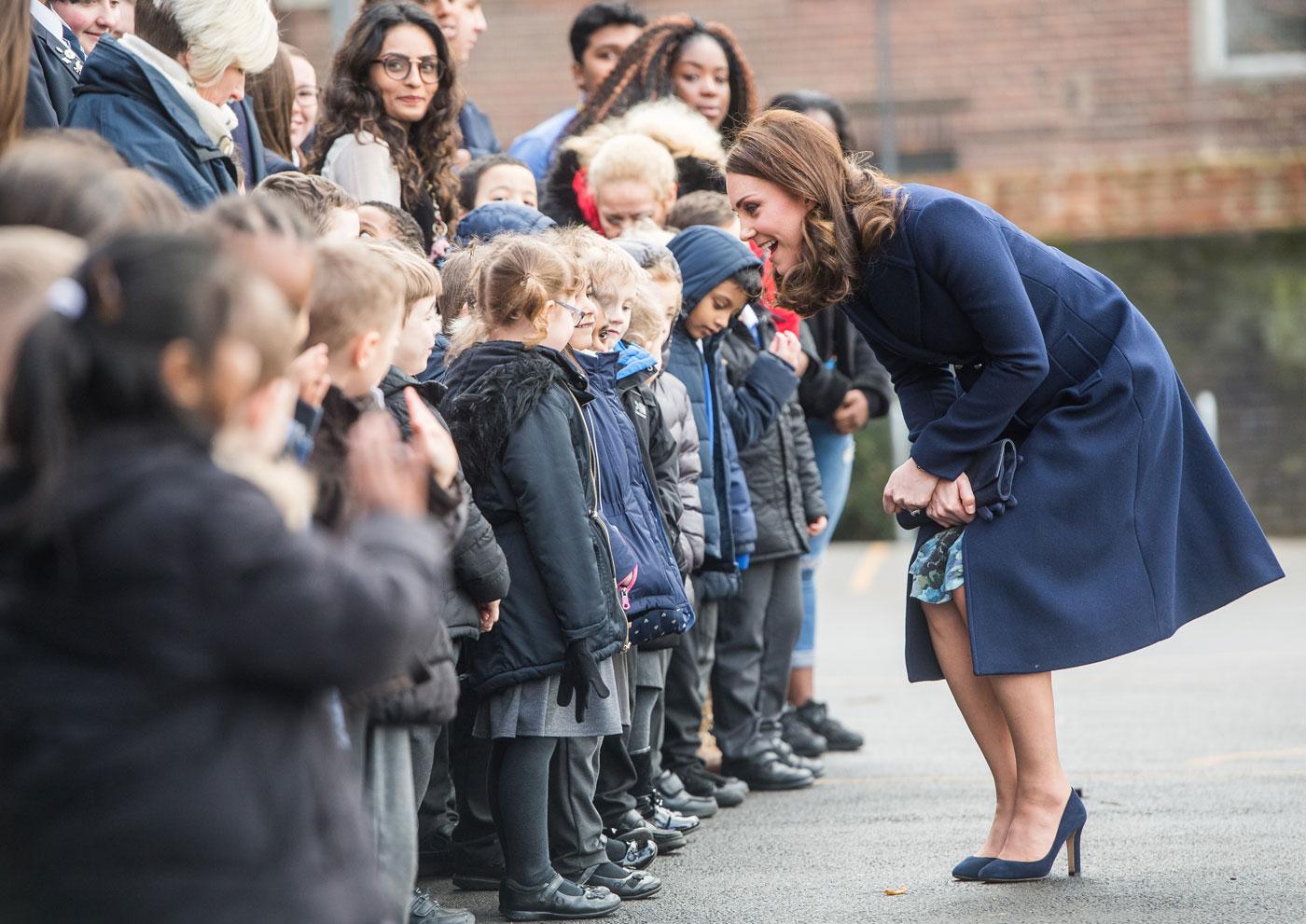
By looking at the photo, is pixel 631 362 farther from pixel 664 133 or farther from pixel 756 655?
pixel 664 133

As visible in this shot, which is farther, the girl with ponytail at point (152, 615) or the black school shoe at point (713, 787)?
the black school shoe at point (713, 787)

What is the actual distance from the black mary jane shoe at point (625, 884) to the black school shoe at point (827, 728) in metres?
2.51

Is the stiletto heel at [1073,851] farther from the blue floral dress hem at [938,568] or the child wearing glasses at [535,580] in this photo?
the child wearing glasses at [535,580]

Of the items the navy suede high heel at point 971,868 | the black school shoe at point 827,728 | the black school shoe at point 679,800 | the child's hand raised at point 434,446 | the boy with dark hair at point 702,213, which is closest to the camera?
the child's hand raised at point 434,446

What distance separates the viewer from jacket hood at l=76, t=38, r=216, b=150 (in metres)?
4.18

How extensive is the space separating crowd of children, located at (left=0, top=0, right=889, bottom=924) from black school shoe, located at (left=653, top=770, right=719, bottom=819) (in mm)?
16

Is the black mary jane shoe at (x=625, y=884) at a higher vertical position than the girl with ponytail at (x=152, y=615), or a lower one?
lower

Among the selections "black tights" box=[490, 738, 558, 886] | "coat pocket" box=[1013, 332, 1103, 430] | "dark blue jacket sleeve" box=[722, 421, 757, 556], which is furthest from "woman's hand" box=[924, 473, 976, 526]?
"dark blue jacket sleeve" box=[722, 421, 757, 556]

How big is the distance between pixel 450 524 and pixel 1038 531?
166 centimetres

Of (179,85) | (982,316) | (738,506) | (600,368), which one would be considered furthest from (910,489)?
(179,85)

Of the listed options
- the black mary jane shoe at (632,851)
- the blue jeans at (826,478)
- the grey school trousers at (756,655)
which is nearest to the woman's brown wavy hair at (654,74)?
the blue jeans at (826,478)

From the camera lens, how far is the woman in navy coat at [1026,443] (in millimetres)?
4379

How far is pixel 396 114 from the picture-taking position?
5.80 metres

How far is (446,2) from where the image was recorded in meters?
7.42
